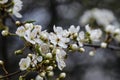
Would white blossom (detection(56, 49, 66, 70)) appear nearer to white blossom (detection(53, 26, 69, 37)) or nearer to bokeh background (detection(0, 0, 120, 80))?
white blossom (detection(53, 26, 69, 37))

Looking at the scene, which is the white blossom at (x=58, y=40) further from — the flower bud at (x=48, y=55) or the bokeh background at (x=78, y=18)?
the bokeh background at (x=78, y=18)

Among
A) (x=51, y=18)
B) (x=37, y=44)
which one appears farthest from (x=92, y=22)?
(x=37, y=44)

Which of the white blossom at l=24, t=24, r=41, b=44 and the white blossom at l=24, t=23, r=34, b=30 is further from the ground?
the white blossom at l=24, t=23, r=34, b=30

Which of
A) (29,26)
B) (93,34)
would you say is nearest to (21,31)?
(29,26)

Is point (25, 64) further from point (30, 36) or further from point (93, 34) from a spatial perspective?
point (93, 34)

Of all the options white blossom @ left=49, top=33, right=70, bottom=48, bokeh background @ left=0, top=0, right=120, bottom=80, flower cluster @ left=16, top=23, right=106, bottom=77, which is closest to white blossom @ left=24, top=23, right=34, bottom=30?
flower cluster @ left=16, top=23, right=106, bottom=77

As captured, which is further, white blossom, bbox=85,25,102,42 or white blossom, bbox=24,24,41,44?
white blossom, bbox=85,25,102,42

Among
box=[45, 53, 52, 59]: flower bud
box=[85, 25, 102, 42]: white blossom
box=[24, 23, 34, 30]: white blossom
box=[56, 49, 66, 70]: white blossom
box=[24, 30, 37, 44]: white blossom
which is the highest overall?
box=[24, 23, 34, 30]: white blossom

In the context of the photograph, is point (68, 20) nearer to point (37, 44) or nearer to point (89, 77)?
point (89, 77)
